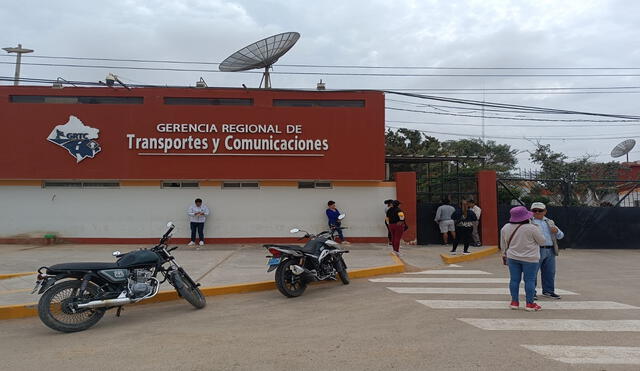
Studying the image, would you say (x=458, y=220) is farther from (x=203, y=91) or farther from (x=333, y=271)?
(x=203, y=91)

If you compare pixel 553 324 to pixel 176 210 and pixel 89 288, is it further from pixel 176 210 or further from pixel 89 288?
pixel 176 210

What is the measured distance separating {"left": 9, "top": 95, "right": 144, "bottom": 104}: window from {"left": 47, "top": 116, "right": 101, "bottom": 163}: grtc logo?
691mm

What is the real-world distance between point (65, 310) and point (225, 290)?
3015 mm

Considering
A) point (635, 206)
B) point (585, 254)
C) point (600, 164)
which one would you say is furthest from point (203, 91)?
point (600, 164)

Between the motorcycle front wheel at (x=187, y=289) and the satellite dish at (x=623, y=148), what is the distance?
26438 mm

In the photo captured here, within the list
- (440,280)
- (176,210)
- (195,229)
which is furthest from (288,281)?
(176,210)

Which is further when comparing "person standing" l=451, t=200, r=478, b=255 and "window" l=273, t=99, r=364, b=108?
"window" l=273, t=99, r=364, b=108

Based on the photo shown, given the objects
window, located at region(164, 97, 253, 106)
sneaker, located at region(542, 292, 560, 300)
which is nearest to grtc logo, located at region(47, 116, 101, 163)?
window, located at region(164, 97, 253, 106)

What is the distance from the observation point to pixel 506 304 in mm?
7488

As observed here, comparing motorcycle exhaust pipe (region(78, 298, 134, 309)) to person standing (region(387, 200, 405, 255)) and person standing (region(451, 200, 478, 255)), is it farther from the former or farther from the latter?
person standing (region(451, 200, 478, 255))

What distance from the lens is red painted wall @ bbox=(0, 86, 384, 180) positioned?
50.1 feet

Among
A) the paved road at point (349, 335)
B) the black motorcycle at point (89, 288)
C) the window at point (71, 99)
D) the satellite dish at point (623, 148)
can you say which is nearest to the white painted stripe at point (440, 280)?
the paved road at point (349, 335)

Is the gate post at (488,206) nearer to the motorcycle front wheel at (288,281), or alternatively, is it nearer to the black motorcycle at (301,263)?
the black motorcycle at (301,263)

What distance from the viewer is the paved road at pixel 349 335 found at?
4.80 metres
